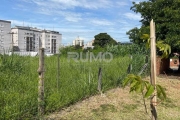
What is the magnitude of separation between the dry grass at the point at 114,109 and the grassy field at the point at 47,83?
0.24 m

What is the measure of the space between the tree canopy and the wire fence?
4.18 m

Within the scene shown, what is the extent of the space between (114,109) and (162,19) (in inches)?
313

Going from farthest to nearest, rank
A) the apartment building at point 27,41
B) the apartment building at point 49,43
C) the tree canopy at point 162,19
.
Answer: the tree canopy at point 162,19 → the apartment building at point 49,43 → the apartment building at point 27,41

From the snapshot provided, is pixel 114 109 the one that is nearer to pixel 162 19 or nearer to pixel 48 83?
pixel 48 83

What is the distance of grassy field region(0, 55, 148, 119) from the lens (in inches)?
135

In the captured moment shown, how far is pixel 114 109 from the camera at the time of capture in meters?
4.68

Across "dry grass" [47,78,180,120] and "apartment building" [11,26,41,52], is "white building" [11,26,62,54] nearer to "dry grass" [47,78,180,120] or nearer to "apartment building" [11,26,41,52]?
"apartment building" [11,26,41,52]

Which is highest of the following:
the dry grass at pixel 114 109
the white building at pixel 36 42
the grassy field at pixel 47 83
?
the white building at pixel 36 42

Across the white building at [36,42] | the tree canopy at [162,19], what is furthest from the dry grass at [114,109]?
the tree canopy at [162,19]

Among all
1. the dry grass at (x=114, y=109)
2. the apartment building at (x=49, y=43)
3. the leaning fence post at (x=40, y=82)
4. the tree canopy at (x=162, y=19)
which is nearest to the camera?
the leaning fence post at (x=40, y=82)

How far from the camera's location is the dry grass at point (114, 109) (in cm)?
406

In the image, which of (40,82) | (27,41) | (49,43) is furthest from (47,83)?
(49,43)

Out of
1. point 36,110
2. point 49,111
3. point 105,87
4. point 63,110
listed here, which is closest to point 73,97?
point 63,110

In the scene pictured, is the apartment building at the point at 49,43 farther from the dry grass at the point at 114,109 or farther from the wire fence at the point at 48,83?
the dry grass at the point at 114,109
